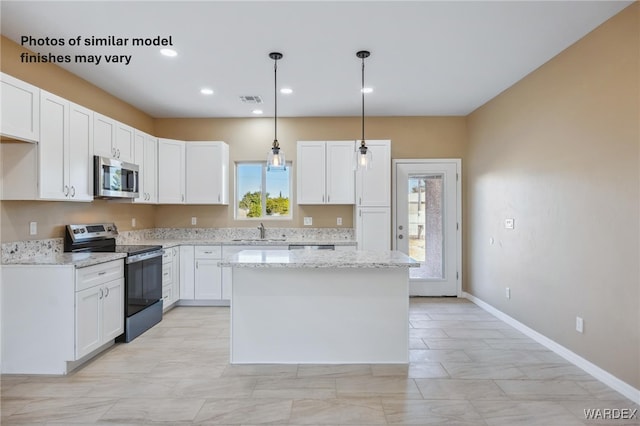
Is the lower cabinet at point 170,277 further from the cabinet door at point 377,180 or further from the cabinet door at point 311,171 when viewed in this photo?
the cabinet door at point 377,180

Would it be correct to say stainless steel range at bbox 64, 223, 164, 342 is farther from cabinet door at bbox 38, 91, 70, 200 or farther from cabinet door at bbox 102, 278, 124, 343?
cabinet door at bbox 38, 91, 70, 200

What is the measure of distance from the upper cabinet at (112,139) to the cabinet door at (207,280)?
1.62 m

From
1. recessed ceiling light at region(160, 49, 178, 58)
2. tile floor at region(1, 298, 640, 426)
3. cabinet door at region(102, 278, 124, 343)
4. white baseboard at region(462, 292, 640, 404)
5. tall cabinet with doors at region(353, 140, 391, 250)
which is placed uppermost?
recessed ceiling light at region(160, 49, 178, 58)

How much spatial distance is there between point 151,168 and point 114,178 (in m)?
1.00

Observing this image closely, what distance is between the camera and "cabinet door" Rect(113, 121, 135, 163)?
13.1 ft

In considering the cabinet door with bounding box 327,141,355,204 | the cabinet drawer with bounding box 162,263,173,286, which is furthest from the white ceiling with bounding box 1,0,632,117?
the cabinet drawer with bounding box 162,263,173,286

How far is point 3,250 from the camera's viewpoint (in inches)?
114

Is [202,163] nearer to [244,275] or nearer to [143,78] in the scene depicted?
[143,78]

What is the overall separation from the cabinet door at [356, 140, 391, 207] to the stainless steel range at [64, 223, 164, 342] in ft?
9.01

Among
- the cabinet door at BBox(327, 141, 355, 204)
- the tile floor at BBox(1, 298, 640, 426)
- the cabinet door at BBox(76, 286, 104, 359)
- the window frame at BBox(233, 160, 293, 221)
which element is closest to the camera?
the tile floor at BBox(1, 298, 640, 426)

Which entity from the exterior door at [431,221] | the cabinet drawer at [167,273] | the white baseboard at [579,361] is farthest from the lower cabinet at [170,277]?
the white baseboard at [579,361]

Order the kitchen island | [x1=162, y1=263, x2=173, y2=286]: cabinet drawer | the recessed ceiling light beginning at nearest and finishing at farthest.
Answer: the kitchen island < the recessed ceiling light < [x1=162, y1=263, x2=173, y2=286]: cabinet drawer

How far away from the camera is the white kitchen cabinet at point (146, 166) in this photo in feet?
14.7

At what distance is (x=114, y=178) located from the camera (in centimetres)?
384
